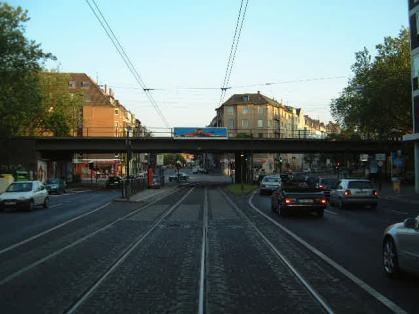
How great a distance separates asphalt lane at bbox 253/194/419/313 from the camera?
7.89 m

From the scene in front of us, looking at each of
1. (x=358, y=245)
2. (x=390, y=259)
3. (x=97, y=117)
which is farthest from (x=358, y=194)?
(x=97, y=117)

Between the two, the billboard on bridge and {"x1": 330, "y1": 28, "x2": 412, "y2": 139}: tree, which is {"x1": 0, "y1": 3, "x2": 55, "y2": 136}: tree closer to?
the billboard on bridge

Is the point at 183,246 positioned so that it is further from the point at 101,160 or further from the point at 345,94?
the point at 101,160

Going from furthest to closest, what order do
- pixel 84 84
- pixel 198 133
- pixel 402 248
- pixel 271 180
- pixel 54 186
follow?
pixel 84 84, pixel 198 133, pixel 54 186, pixel 271 180, pixel 402 248

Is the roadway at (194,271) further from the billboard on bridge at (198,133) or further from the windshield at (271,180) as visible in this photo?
the billboard on bridge at (198,133)

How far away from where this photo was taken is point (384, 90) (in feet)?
186

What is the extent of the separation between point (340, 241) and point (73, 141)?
5095 centimetres

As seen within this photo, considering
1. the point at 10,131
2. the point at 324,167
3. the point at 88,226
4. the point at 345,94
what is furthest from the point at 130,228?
the point at 324,167

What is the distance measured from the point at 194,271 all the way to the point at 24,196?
19.8 metres

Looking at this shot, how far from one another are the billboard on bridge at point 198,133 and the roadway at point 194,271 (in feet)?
147

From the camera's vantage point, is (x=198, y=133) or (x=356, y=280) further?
(x=198, y=133)

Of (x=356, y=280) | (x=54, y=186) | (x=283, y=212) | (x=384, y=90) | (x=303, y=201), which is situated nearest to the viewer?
(x=356, y=280)

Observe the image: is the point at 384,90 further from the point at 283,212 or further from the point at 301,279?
the point at 301,279

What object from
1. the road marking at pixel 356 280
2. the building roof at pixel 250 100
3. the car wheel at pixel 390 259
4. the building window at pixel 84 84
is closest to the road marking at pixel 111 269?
the road marking at pixel 356 280
